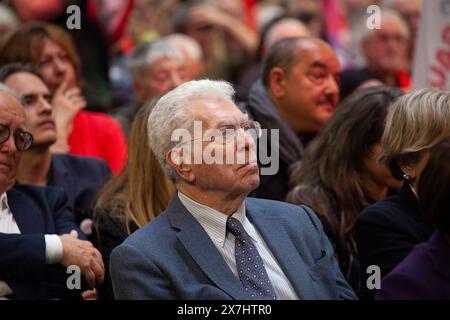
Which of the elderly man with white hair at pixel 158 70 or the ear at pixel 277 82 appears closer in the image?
the ear at pixel 277 82

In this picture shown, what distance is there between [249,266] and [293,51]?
224 cm

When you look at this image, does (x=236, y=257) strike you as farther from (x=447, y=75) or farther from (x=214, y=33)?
(x=214, y=33)

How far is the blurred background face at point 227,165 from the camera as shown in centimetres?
321

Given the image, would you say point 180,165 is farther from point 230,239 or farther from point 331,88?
point 331,88

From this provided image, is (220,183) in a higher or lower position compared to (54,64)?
lower

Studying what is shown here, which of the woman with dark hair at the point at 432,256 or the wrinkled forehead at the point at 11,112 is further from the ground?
the wrinkled forehead at the point at 11,112

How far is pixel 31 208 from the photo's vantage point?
3.84 metres

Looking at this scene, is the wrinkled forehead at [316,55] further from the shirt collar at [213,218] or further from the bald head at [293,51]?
the shirt collar at [213,218]

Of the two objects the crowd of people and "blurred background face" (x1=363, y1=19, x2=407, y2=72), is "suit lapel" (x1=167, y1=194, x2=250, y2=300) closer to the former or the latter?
the crowd of people

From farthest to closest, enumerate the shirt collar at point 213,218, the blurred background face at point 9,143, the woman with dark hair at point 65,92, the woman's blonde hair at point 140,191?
1. the woman with dark hair at point 65,92
2. the woman's blonde hair at point 140,191
3. the blurred background face at point 9,143
4. the shirt collar at point 213,218

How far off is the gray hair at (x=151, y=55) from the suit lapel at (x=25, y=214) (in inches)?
102

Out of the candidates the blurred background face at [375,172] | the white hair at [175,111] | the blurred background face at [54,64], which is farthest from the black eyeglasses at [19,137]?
the blurred background face at [54,64]

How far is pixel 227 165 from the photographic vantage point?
3.22 meters

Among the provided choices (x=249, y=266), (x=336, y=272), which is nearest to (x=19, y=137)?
(x=249, y=266)
